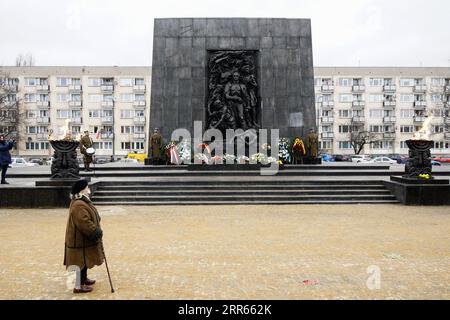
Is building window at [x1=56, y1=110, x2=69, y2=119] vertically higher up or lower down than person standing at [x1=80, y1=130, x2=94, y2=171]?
higher up

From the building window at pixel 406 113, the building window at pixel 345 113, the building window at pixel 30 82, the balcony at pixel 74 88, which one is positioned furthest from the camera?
the building window at pixel 345 113

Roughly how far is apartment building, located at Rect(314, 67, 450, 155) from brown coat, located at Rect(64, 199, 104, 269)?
231 ft

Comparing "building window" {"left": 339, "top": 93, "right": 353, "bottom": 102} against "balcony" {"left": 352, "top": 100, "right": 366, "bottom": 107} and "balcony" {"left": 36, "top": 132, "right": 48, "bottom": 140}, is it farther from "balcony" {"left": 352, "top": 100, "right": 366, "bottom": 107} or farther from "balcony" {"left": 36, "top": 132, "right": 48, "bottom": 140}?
"balcony" {"left": 36, "top": 132, "right": 48, "bottom": 140}

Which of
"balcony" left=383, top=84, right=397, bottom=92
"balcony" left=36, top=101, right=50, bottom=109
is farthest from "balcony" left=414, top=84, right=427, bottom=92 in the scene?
"balcony" left=36, top=101, right=50, bottom=109

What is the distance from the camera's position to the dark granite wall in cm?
2597

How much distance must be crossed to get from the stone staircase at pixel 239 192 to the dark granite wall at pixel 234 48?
8373 mm

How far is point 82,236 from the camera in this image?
248 inches

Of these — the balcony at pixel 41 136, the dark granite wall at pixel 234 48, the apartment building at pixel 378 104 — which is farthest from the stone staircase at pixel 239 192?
the balcony at pixel 41 136

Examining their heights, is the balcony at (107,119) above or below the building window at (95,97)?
below

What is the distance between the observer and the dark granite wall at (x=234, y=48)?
26.0m

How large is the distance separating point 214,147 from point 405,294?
18891 mm

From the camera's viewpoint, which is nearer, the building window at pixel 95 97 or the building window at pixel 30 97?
the building window at pixel 30 97

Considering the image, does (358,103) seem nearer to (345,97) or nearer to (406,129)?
(345,97)

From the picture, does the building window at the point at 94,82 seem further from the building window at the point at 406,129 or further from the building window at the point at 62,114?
the building window at the point at 406,129
